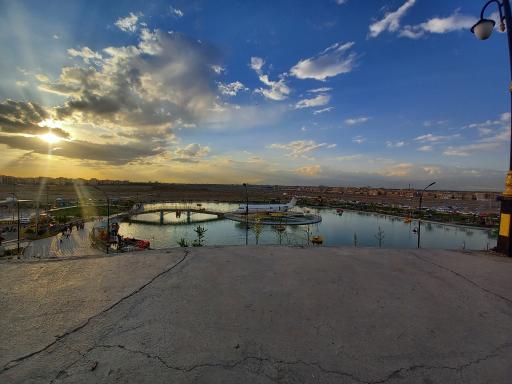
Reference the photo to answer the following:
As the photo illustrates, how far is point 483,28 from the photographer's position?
19.5 feet

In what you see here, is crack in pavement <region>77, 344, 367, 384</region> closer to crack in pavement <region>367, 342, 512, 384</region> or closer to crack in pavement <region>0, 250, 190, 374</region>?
crack in pavement <region>367, 342, 512, 384</region>

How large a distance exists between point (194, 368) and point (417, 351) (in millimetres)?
1913

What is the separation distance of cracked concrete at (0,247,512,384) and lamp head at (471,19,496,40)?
5.24 m

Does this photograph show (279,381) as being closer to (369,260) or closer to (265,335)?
(265,335)

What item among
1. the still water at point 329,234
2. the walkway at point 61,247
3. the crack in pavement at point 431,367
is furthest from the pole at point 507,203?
the still water at point 329,234

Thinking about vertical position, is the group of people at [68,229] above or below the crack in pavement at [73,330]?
below

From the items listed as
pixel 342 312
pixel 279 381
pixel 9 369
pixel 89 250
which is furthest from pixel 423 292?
pixel 89 250

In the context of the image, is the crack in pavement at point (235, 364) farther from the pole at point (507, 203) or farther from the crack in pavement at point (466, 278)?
the pole at point (507, 203)

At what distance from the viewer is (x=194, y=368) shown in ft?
6.68

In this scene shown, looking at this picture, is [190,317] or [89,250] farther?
[89,250]

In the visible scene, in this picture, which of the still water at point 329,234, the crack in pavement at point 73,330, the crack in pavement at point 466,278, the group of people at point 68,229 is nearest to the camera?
the crack in pavement at point 73,330

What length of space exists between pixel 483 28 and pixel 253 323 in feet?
26.0

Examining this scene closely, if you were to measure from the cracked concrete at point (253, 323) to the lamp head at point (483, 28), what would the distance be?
5.24 meters

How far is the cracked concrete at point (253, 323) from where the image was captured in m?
2.05
